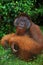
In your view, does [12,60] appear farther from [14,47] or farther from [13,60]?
[14,47]

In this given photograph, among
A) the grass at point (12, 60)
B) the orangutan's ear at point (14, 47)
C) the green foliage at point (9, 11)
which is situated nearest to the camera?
the orangutan's ear at point (14, 47)

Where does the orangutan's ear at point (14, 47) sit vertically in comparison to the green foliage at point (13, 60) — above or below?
above

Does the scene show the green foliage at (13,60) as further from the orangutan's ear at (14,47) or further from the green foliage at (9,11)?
the green foliage at (9,11)

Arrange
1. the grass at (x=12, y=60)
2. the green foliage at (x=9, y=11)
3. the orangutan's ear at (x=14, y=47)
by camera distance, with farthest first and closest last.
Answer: the green foliage at (x=9, y=11)
the grass at (x=12, y=60)
the orangutan's ear at (x=14, y=47)

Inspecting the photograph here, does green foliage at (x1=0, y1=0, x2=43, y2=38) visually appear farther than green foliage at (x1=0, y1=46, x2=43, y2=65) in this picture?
→ Yes

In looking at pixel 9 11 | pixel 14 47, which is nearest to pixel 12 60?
pixel 14 47

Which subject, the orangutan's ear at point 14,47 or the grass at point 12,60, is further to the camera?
the grass at point 12,60

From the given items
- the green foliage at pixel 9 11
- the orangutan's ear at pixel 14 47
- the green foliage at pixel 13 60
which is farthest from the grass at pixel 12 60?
the green foliage at pixel 9 11

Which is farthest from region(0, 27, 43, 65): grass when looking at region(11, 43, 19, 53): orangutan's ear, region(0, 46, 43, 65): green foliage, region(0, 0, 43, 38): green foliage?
region(0, 0, 43, 38): green foliage

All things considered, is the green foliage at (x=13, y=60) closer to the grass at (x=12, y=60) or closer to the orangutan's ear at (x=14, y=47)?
the grass at (x=12, y=60)

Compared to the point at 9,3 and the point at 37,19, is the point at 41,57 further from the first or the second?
the point at 37,19

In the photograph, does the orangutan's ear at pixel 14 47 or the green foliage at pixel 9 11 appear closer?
the orangutan's ear at pixel 14 47

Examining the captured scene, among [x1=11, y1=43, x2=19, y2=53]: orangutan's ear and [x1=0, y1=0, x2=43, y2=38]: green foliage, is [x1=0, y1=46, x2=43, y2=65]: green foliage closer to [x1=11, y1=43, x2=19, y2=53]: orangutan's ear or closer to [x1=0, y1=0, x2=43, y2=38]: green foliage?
[x1=11, y1=43, x2=19, y2=53]: orangutan's ear

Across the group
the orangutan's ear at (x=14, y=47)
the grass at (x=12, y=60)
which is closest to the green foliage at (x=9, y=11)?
the grass at (x=12, y=60)
